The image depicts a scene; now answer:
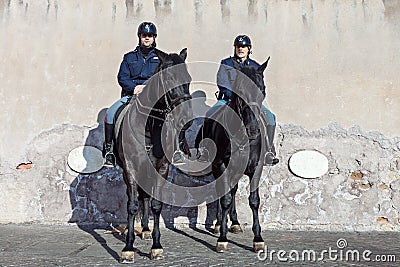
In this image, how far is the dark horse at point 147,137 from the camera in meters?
5.04

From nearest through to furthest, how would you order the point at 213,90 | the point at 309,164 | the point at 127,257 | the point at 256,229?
the point at 127,257
the point at 256,229
the point at 309,164
the point at 213,90

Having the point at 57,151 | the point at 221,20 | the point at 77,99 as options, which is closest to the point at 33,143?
the point at 57,151

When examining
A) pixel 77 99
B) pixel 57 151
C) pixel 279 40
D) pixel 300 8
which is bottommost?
pixel 57 151

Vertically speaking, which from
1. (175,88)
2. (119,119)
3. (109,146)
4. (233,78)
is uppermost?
(233,78)

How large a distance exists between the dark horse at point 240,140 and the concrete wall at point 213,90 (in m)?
1.73

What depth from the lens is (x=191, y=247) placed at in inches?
244

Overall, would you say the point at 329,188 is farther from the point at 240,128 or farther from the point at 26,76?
the point at 26,76

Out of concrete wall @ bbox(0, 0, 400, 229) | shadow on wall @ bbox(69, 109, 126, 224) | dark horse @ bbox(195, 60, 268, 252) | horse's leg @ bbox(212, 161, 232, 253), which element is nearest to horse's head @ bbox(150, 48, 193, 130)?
dark horse @ bbox(195, 60, 268, 252)

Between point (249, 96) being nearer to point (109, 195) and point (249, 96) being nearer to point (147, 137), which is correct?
point (147, 137)

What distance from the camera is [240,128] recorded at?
5.67 m

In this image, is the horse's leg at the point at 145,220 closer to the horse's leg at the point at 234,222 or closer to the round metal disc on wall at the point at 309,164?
the horse's leg at the point at 234,222

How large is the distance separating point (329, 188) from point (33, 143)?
181 inches

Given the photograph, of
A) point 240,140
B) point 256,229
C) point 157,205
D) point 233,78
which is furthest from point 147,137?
point 256,229

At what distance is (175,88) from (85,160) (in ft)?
11.1
